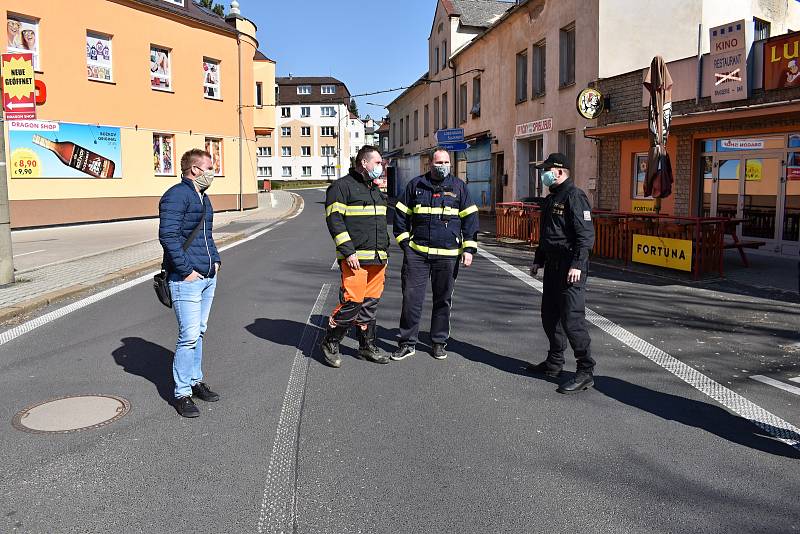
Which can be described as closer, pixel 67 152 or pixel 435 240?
pixel 435 240

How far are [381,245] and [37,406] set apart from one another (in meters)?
2.85

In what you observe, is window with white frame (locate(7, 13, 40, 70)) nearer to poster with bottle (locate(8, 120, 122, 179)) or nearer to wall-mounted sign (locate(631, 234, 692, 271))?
poster with bottle (locate(8, 120, 122, 179))

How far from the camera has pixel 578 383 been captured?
16.6ft

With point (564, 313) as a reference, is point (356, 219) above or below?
above

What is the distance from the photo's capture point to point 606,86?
17641 millimetres

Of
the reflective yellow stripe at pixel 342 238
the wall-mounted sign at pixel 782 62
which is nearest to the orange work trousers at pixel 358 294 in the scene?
the reflective yellow stripe at pixel 342 238

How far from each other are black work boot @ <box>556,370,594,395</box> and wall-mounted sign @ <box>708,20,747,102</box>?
10797 millimetres

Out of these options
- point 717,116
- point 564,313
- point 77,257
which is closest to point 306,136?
point 77,257

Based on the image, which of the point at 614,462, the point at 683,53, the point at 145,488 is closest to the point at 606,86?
the point at 683,53

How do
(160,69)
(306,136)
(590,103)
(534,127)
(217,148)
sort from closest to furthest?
(590,103) < (534,127) < (160,69) < (217,148) < (306,136)

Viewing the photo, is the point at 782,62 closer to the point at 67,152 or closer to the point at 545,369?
the point at 545,369

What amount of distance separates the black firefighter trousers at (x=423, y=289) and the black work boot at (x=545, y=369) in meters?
0.85

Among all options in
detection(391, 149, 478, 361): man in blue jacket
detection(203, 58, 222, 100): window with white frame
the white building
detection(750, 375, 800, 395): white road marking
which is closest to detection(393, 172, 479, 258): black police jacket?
detection(391, 149, 478, 361): man in blue jacket

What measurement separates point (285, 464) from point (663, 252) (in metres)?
9.42
